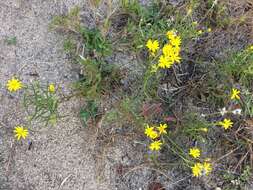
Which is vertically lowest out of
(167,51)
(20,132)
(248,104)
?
(248,104)

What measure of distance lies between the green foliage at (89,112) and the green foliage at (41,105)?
0.41ft

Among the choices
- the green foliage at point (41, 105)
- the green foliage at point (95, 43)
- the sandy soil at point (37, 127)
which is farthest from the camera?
the green foliage at point (95, 43)

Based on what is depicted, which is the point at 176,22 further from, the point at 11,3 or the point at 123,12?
the point at 11,3

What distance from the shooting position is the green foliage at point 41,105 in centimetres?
181

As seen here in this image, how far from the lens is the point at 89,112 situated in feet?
6.63

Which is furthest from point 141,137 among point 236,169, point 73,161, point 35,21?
point 35,21

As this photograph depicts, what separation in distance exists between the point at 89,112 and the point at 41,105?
278 mm

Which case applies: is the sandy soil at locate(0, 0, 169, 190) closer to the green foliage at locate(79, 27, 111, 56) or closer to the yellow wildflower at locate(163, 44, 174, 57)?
the green foliage at locate(79, 27, 111, 56)

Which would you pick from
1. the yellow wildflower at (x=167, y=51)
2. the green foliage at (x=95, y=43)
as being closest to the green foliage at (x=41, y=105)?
the green foliage at (x=95, y=43)

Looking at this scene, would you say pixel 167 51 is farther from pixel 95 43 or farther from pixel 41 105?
pixel 41 105

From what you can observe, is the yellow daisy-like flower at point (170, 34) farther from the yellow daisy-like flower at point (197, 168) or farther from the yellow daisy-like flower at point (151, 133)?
the yellow daisy-like flower at point (197, 168)

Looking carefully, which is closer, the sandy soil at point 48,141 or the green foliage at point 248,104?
the sandy soil at point 48,141

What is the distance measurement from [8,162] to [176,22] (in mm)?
1039

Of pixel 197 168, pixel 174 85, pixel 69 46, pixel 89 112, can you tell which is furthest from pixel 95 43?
pixel 197 168
